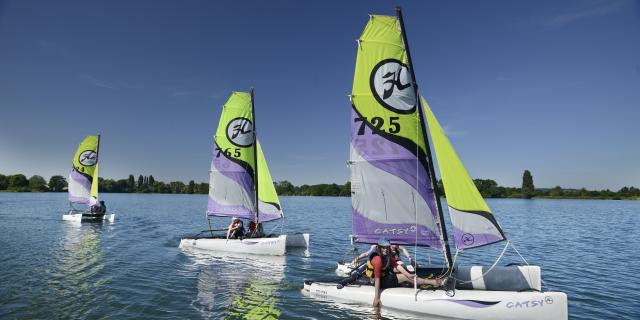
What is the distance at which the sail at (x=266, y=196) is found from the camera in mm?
24953

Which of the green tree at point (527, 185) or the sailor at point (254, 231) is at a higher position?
the green tree at point (527, 185)

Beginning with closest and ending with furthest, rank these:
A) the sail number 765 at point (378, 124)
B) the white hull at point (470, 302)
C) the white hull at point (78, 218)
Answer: the white hull at point (470, 302)
the sail number 765 at point (378, 124)
the white hull at point (78, 218)

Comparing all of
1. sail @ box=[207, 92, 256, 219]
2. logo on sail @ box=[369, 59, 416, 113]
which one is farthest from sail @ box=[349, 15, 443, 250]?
sail @ box=[207, 92, 256, 219]

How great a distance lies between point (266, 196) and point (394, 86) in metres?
14.5

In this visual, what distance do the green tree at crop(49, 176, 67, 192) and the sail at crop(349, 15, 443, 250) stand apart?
184 m

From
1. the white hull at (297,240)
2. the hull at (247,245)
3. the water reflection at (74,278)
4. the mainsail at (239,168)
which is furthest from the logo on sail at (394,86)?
the white hull at (297,240)

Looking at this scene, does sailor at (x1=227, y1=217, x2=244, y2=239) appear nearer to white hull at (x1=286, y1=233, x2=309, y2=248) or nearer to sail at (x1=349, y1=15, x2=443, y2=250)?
white hull at (x1=286, y1=233, x2=309, y2=248)

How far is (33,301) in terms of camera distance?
1245 centimetres

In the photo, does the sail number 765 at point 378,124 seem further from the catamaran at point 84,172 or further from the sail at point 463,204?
the catamaran at point 84,172

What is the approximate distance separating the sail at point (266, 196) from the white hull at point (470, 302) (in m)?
12.8

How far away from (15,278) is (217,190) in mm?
12004

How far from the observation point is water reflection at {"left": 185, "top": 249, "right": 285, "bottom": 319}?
12227mm

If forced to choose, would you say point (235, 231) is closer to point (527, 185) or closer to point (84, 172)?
point (84, 172)

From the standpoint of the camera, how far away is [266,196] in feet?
82.6
